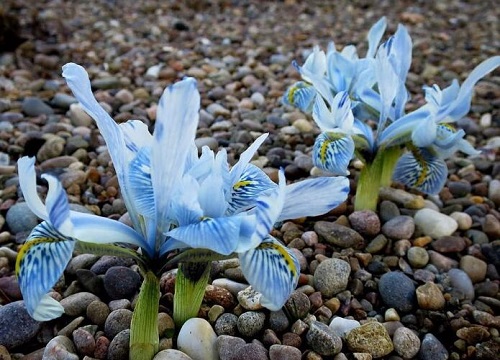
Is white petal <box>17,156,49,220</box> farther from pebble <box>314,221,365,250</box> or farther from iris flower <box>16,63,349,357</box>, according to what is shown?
pebble <box>314,221,365,250</box>

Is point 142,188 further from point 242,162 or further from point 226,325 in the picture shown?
point 226,325

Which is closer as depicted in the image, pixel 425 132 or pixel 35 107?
pixel 425 132

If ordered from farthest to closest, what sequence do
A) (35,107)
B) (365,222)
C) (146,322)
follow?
(35,107)
(365,222)
(146,322)

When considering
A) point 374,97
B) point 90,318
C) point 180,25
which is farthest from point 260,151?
point 180,25

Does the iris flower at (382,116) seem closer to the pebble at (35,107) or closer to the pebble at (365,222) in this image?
the pebble at (365,222)

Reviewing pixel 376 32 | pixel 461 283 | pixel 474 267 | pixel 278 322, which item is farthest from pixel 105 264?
pixel 376 32

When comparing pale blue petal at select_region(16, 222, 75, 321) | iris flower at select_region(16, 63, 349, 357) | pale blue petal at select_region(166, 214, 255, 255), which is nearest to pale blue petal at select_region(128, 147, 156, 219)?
iris flower at select_region(16, 63, 349, 357)

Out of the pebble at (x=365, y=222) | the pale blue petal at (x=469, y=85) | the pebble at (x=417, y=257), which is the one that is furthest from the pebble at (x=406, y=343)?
the pale blue petal at (x=469, y=85)

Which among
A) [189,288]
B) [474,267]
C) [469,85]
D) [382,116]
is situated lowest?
[474,267]
